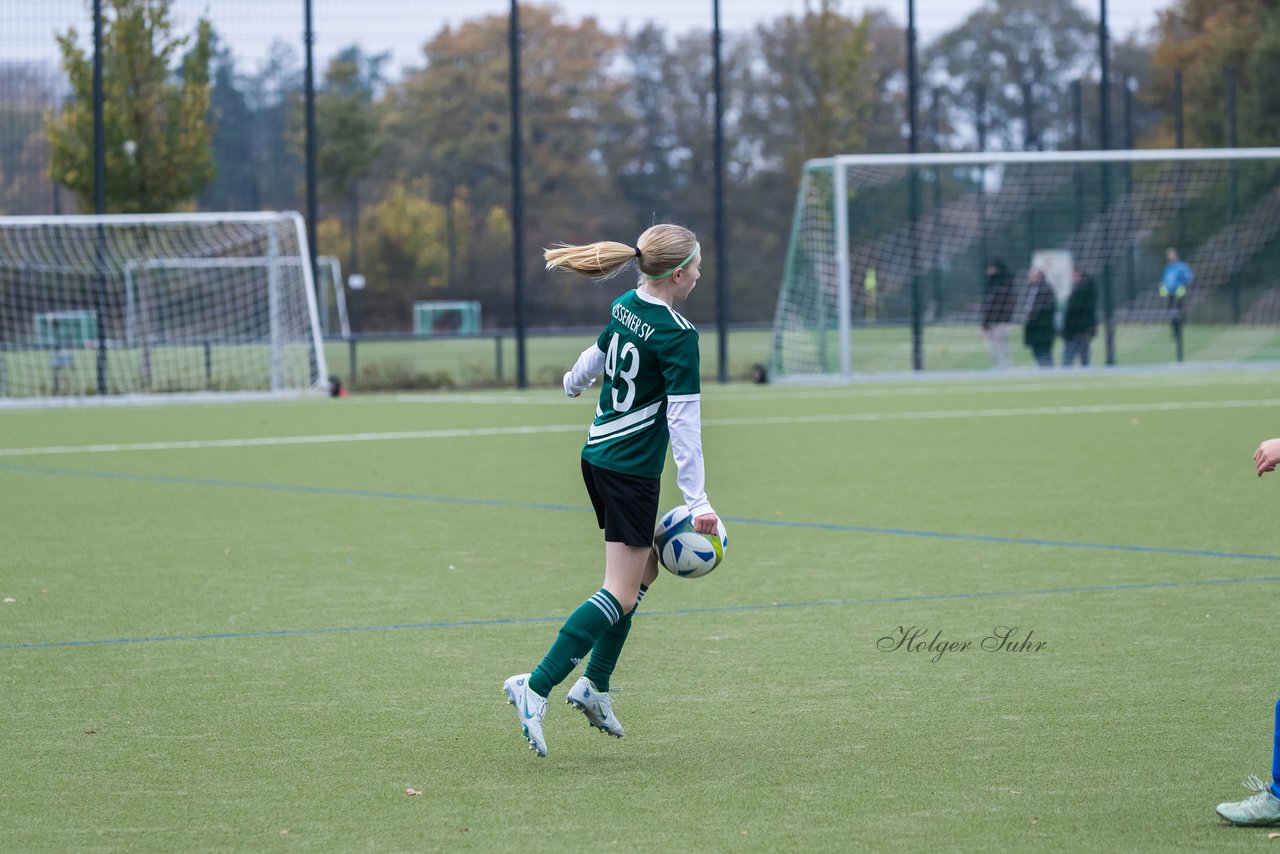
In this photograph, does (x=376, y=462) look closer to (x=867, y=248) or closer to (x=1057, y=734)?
(x=1057, y=734)

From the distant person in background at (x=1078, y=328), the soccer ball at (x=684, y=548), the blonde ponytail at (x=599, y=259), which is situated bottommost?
the soccer ball at (x=684, y=548)

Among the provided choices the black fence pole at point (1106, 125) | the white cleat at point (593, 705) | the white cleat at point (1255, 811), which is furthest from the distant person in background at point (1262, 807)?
the black fence pole at point (1106, 125)

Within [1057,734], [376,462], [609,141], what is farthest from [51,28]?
[609,141]

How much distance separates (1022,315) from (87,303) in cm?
1372

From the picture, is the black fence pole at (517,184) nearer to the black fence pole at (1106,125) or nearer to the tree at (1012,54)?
the black fence pole at (1106,125)

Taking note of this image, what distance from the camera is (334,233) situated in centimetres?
3953

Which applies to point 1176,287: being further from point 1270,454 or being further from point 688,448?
A: point 688,448

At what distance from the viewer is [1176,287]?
85.7 ft

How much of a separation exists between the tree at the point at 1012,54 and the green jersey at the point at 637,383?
184ft

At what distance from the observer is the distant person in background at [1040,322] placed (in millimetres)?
24344

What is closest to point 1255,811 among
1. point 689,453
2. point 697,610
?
point 689,453

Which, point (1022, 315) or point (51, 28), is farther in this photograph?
point (1022, 315)

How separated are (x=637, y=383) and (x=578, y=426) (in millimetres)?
11868

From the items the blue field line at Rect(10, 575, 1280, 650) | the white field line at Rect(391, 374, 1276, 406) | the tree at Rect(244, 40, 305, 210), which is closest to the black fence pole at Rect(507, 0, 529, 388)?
the white field line at Rect(391, 374, 1276, 406)
